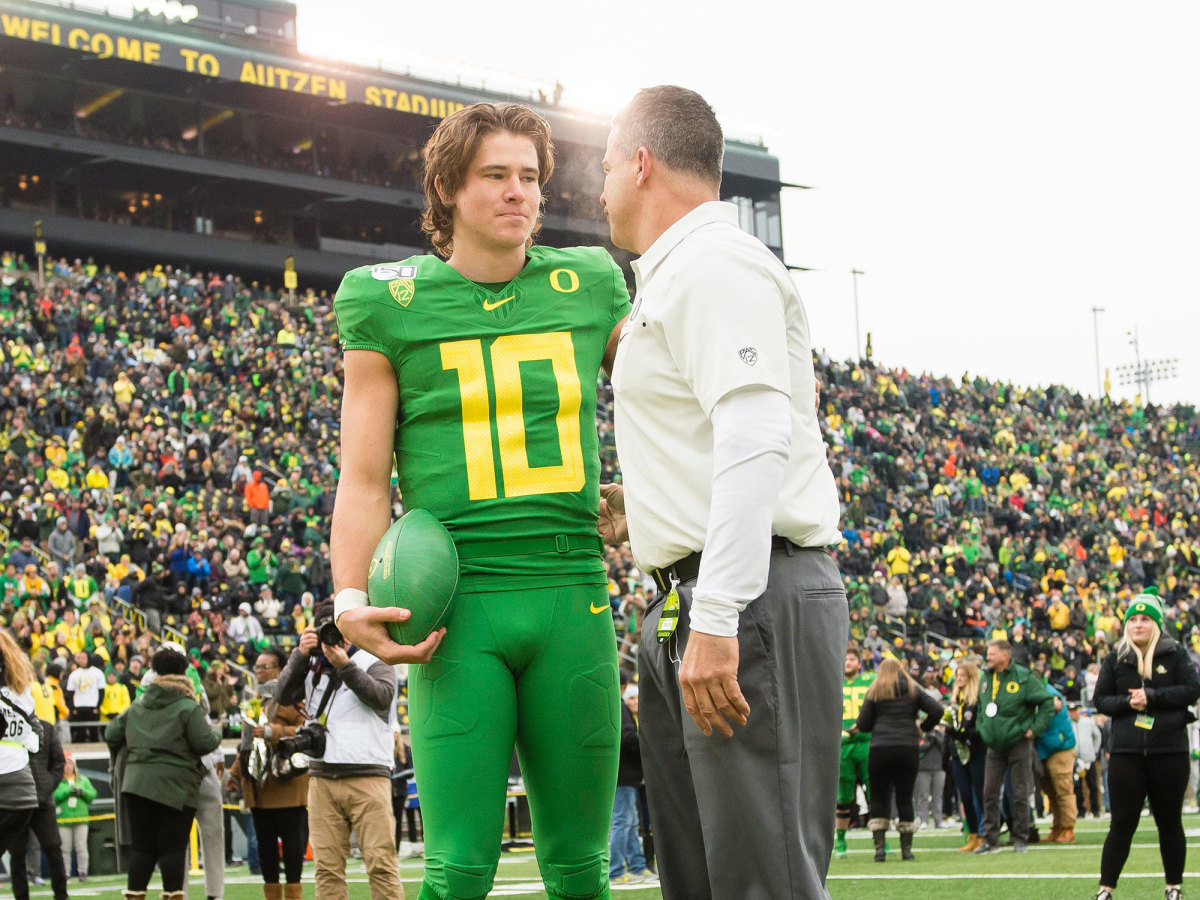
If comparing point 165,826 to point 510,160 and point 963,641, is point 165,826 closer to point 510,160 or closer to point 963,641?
point 510,160

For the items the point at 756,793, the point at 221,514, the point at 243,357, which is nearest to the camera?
the point at 756,793

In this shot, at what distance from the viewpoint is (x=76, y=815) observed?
1502 centimetres

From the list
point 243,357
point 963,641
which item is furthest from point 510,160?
point 243,357

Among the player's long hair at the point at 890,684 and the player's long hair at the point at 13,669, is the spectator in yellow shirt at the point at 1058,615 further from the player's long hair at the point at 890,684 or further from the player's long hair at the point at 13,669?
the player's long hair at the point at 13,669

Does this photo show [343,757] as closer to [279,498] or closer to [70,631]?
[70,631]

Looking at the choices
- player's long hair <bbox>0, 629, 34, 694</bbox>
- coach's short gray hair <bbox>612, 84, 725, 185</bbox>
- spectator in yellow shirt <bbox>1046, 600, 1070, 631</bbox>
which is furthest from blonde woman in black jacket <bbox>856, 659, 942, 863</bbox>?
spectator in yellow shirt <bbox>1046, 600, 1070, 631</bbox>

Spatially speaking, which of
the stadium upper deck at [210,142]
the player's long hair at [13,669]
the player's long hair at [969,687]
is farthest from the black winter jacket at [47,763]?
the stadium upper deck at [210,142]

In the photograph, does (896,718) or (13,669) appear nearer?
(13,669)

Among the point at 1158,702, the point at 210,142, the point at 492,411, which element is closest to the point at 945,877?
the point at 1158,702

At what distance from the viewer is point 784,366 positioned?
3.29 m

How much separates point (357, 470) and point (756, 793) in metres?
1.24

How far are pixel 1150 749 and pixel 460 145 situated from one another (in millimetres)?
6156

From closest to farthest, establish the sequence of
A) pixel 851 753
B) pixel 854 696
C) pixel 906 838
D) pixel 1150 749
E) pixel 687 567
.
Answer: pixel 687 567 < pixel 1150 749 < pixel 906 838 < pixel 851 753 < pixel 854 696

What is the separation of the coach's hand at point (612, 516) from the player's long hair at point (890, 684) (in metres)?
10.2
